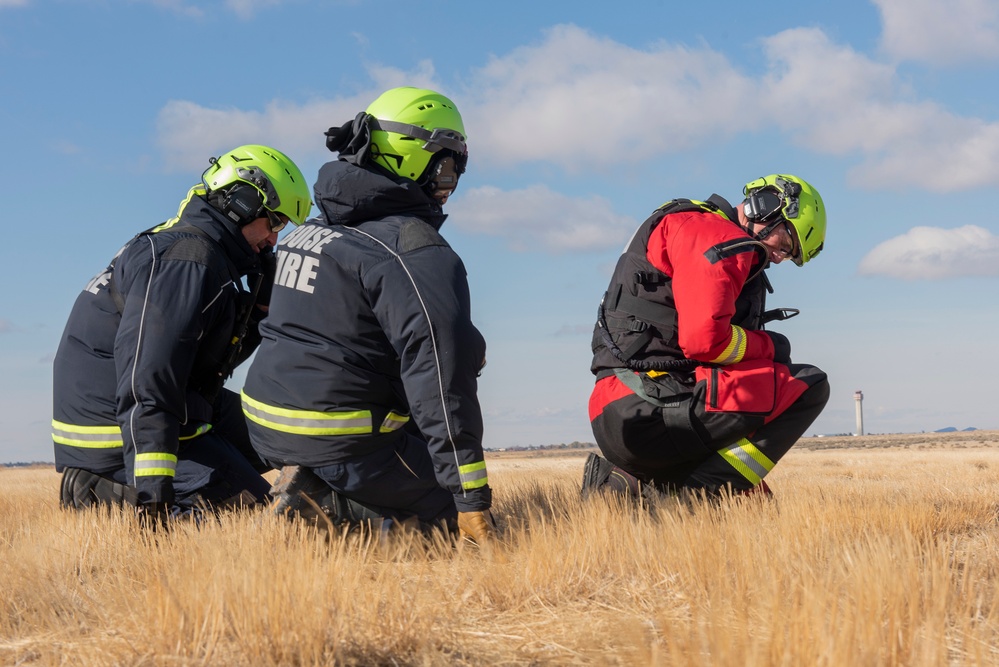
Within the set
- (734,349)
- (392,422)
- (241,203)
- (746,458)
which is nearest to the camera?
(392,422)

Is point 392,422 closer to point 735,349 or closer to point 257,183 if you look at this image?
point 735,349

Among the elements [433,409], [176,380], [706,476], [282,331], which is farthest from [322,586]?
[706,476]

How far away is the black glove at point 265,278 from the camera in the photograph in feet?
23.1

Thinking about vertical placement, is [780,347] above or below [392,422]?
above

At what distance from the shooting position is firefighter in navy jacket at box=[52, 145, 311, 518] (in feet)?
19.0

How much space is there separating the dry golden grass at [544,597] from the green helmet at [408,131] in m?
2.23

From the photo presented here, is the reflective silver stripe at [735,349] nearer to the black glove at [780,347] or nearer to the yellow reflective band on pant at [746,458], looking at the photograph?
the black glove at [780,347]

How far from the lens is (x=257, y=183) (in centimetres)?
691

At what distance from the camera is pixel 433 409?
→ 463cm

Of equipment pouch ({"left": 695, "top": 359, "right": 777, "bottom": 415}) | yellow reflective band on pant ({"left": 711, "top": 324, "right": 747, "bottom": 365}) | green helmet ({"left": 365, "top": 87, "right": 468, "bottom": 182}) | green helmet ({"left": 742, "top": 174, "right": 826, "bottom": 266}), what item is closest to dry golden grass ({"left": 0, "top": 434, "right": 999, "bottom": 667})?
equipment pouch ({"left": 695, "top": 359, "right": 777, "bottom": 415})

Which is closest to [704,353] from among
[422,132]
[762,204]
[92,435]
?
[762,204]

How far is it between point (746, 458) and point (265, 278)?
3703mm

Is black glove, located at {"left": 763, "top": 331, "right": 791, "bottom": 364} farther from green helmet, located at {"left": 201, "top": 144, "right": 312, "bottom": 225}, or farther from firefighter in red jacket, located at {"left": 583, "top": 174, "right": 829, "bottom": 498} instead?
green helmet, located at {"left": 201, "top": 144, "right": 312, "bottom": 225}

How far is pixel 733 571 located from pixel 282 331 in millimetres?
2773
